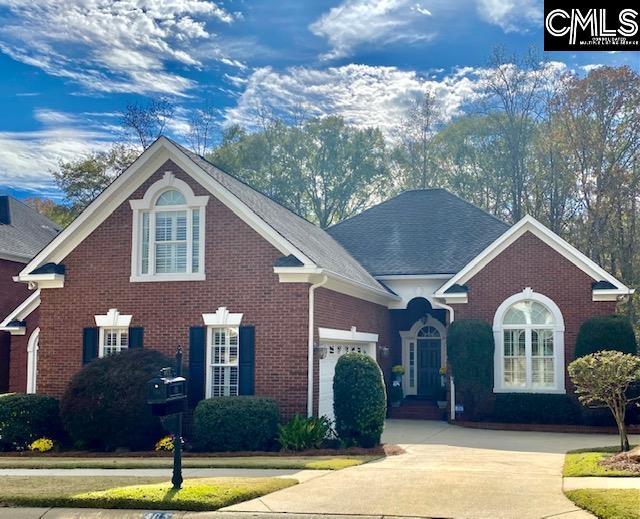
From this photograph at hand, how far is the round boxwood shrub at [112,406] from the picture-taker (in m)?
16.4

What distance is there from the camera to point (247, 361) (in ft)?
57.6

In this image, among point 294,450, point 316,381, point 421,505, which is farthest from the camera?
point 316,381

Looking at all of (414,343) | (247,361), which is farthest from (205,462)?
(414,343)

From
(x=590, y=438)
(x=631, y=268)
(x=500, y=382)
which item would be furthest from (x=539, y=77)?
(x=590, y=438)

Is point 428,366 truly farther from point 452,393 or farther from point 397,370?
point 452,393

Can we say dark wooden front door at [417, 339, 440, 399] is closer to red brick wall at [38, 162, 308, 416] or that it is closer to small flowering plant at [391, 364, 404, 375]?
small flowering plant at [391, 364, 404, 375]

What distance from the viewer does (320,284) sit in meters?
17.8

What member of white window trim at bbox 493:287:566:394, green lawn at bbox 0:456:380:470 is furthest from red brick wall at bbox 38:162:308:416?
white window trim at bbox 493:287:566:394

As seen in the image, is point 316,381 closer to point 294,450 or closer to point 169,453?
point 294,450

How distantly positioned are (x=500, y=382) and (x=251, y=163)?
32.0 m

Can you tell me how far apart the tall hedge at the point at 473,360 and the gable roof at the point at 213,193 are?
3.23 meters

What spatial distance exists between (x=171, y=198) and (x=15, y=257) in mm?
13464

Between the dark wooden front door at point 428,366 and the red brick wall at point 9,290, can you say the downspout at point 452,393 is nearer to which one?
the dark wooden front door at point 428,366

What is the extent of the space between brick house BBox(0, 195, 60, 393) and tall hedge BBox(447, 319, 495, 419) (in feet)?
44.1
